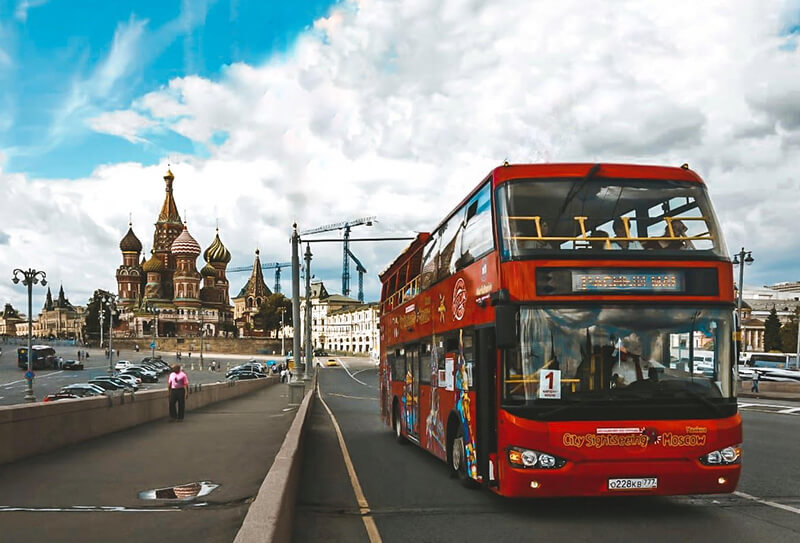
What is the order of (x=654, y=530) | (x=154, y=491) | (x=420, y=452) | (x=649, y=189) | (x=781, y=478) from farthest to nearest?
(x=420, y=452) → (x=781, y=478) → (x=154, y=491) → (x=649, y=189) → (x=654, y=530)

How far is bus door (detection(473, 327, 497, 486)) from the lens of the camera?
994 cm

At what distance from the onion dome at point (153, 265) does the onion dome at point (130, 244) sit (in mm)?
7332

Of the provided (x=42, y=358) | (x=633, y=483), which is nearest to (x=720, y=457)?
(x=633, y=483)

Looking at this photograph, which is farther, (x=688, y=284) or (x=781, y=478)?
(x=781, y=478)

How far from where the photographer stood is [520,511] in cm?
1020

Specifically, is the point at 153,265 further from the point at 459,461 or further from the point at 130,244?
the point at 459,461

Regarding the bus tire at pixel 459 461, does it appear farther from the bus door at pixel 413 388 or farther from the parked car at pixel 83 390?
the parked car at pixel 83 390

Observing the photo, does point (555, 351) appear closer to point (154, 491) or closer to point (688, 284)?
point (688, 284)

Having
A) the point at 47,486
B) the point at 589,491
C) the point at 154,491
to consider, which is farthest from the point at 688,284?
the point at 47,486

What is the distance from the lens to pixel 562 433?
9109 millimetres

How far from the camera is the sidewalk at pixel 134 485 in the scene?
835 cm

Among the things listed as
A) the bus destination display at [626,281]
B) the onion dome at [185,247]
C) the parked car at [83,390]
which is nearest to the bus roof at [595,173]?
the bus destination display at [626,281]

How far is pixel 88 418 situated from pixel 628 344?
12.5 m

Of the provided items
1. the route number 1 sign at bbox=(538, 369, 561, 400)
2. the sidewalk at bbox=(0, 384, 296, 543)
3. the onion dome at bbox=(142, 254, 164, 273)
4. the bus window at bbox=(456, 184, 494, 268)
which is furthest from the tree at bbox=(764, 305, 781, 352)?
the route number 1 sign at bbox=(538, 369, 561, 400)
